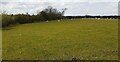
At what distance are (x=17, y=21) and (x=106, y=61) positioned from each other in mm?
62914

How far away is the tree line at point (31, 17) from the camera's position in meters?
64.2

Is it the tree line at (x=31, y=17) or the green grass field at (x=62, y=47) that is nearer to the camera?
the green grass field at (x=62, y=47)

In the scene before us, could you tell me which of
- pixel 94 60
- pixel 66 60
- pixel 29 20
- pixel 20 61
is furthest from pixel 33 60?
pixel 29 20

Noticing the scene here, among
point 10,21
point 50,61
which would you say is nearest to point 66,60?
point 50,61

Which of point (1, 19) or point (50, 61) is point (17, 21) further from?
point (50, 61)

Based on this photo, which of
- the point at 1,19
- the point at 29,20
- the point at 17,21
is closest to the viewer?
the point at 1,19

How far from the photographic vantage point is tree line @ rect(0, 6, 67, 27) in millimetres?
64231

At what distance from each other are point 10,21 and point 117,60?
55.2m

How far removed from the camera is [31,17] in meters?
84.6

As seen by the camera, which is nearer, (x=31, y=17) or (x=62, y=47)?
(x=62, y=47)

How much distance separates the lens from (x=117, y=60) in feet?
42.8

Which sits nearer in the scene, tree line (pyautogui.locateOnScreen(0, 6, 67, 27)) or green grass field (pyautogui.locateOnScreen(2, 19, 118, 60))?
green grass field (pyautogui.locateOnScreen(2, 19, 118, 60))

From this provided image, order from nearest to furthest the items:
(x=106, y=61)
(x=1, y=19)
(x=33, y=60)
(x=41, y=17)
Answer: (x=106, y=61) → (x=33, y=60) → (x=1, y=19) → (x=41, y=17)

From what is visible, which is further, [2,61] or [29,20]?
[29,20]
